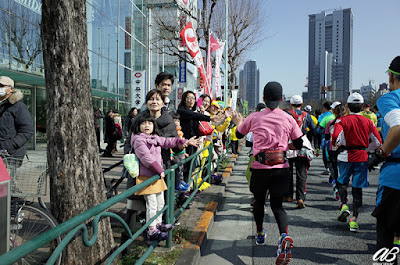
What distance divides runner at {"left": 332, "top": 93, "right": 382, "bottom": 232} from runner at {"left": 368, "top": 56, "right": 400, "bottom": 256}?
177 centimetres

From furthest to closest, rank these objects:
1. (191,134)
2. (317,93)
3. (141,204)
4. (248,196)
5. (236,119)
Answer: (317,93) < (248,196) < (191,134) < (236,119) < (141,204)

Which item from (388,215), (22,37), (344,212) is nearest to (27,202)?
(388,215)

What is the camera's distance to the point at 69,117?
8.36ft

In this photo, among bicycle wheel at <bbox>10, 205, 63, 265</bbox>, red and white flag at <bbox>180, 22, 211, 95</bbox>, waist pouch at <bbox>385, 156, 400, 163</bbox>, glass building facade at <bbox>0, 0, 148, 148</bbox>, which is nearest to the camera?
waist pouch at <bbox>385, 156, 400, 163</bbox>

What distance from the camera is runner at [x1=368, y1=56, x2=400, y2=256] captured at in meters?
2.44

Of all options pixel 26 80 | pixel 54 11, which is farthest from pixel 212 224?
pixel 26 80

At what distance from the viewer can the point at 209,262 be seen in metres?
3.52

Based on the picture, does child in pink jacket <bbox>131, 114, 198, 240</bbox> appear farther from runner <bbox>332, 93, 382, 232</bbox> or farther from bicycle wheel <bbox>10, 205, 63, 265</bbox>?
runner <bbox>332, 93, 382, 232</bbox>

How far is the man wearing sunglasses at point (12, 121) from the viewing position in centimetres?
360

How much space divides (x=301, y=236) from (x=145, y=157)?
2.45m

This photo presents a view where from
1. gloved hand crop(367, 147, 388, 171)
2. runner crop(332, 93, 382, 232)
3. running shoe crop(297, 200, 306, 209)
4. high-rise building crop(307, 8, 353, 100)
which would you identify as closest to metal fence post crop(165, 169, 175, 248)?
gloved hand crop(367, 147, 388, 171)

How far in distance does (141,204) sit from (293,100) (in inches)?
142

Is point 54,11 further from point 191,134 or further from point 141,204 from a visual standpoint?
point 191,134

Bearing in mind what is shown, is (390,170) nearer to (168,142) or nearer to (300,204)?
(168,142)
